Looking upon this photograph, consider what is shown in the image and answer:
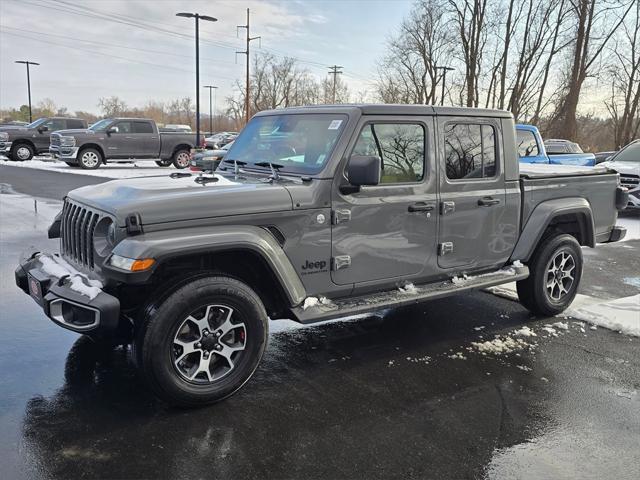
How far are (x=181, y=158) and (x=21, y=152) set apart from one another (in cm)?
771

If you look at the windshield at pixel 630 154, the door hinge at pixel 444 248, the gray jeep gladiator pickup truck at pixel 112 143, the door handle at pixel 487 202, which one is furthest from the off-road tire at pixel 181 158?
the door hinge at pixel 444 248

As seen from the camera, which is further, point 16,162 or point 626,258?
point 16,162

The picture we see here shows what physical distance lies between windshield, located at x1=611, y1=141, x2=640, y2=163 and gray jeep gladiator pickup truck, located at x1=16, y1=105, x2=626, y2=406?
961cm

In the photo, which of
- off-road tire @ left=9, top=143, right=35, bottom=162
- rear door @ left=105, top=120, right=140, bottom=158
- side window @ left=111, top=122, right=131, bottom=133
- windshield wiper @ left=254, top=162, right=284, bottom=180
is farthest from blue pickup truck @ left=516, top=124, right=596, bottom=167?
off-road tire @ left=9, top=143, right=35, bottom=162

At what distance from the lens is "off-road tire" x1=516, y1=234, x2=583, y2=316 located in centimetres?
531

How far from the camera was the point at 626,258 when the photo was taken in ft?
27.9

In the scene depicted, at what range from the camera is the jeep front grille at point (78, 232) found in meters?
3.66

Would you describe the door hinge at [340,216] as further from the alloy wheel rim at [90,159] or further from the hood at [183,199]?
the alloy wheel rim at [90,159]

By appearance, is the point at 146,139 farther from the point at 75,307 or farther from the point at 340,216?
the point at 75,307

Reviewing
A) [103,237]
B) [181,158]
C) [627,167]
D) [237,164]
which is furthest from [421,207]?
[181,158]

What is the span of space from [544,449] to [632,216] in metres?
12.1

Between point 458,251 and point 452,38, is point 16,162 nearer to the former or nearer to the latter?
point 458,251

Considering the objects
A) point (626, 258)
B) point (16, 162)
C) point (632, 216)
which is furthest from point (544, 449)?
point (16, 162)

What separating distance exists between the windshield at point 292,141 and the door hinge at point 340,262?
2.16ft
